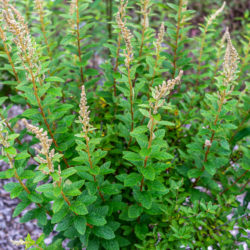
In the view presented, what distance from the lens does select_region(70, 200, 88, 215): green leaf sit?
4.83 ft

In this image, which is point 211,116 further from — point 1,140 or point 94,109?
point 1,140

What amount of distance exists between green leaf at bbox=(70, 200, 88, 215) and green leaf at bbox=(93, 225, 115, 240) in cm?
33

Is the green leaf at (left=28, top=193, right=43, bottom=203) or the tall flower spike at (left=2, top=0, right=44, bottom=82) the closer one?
the tall flower spike at (left=2, top=0, right=44, bottom=82)

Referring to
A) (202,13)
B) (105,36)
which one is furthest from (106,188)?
(202,13)

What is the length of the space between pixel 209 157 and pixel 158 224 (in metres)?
0.67

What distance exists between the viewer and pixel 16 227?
11.1ft

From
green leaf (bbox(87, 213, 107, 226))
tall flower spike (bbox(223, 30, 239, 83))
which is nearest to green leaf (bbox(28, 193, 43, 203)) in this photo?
green leaf (bbox(87, 213, 107, 226))

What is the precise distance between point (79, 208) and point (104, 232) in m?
0.35

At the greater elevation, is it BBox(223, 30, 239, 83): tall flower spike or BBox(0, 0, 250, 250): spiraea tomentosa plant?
BBox(223, 30, 239, 83): tall flower spike

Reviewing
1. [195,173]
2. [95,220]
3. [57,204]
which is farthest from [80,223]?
[195,173]

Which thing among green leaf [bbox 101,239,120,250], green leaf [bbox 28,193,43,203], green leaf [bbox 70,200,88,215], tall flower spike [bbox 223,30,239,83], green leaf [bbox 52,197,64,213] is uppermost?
tall flower spike [bbox 223,30,239,83]

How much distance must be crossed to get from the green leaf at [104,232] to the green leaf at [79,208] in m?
0.33

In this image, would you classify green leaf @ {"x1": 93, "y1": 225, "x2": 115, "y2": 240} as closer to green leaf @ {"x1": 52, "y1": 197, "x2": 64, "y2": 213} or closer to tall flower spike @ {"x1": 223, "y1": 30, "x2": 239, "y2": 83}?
green leaf @ {"x1": 52, "y1": 197, "x2": 64, "y2": 213}

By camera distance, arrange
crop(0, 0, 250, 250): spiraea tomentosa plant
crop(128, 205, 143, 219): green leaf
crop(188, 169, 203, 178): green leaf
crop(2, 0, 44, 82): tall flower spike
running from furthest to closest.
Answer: crop(188, 169, 203, 178): green leaf, crop(128, 205, 143, 219): green leaf, crop(0, 0, 250, 250): spiraea tomentosa plant, crop(2, 0, 44, 82): tall flower spike
